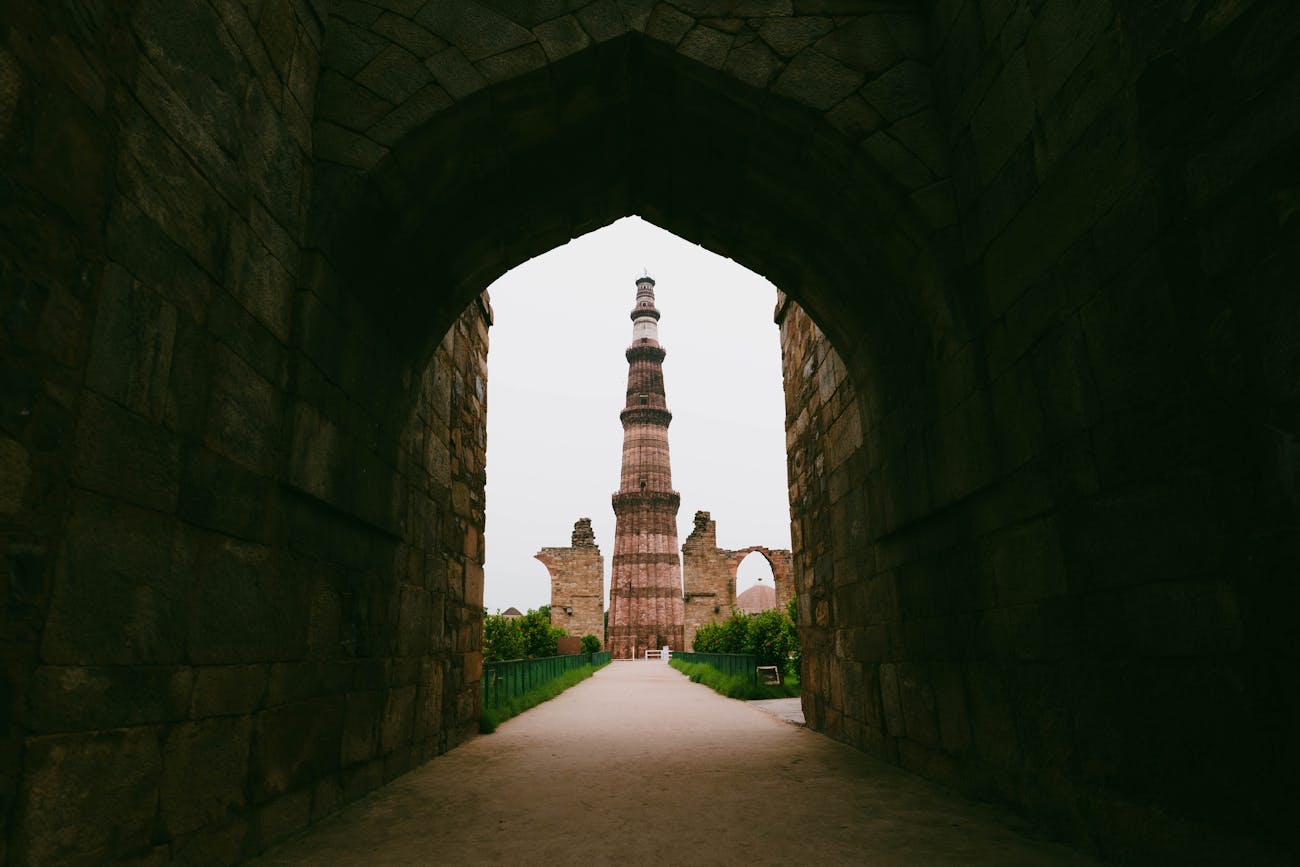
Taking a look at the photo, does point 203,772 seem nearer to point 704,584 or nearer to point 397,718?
point 397,718

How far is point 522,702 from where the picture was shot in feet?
30.2

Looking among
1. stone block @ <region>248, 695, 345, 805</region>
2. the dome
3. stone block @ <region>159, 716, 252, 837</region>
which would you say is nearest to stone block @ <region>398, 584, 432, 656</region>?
stone block @ <region>248, 695, 345, 805</region>

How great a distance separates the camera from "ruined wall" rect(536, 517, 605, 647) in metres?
34.4

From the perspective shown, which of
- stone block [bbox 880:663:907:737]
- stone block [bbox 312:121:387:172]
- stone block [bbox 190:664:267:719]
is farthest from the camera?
stone block [bbox 880:663:907:737]

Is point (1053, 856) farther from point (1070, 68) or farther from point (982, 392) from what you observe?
point (1070, 68)

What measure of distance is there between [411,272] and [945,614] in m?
3.41

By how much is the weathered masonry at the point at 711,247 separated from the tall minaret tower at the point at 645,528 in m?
29.1

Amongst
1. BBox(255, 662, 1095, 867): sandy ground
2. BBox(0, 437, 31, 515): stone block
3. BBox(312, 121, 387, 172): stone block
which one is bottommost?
BBox(255, 662, 1095, 867): sandy ground

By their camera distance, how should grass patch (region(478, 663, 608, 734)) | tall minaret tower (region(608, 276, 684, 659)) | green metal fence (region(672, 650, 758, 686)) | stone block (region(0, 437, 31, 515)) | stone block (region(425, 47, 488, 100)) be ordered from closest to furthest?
stone block (region(0, 437, 31, 515)) → stone block (region(425, 47, 488, 100)) → grass patch (region(478, 663, 608, 734)) → green metal fence (region(672, 650, 758, 686)) → tall minaret tower (region(608, 276, 684, 659))

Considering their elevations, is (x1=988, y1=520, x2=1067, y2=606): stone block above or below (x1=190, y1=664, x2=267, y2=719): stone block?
above

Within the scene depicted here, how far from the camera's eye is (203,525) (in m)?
2.54

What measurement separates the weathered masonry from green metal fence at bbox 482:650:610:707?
3.15m

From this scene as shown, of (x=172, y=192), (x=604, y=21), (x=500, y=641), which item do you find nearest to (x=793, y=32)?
(x=604, y=21)

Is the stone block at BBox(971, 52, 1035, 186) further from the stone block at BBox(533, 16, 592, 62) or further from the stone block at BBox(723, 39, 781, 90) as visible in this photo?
the stone block at BBox(533, 16, 592, 62)
